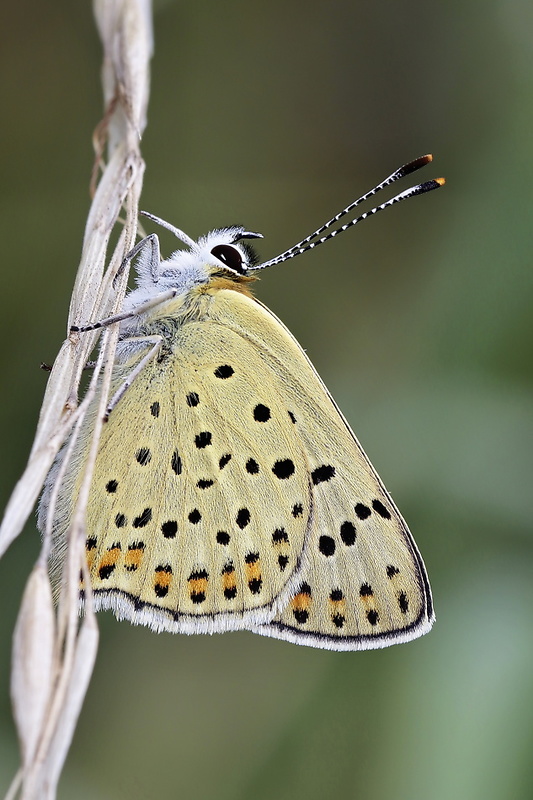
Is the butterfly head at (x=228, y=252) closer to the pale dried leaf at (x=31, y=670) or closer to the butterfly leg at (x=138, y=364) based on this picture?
the butterfly leg at (x=138, y=364)

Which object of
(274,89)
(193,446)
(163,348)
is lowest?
(193,446)

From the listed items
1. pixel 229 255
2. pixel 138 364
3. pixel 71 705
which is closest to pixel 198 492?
pixel 138 364

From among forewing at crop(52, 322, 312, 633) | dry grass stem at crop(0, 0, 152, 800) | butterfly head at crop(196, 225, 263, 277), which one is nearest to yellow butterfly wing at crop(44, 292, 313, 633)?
forewing at crop(52, 322, 312, 633)

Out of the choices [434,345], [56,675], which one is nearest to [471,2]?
[434,345]

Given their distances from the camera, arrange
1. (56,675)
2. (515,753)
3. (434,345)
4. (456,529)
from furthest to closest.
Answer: (434,345)
(456,529)
(515,753)
(56,675)

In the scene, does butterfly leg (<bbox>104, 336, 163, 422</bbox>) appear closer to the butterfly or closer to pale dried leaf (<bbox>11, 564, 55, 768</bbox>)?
the butterfly

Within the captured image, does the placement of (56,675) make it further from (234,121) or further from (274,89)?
(274,89)

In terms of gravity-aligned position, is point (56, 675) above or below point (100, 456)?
below
